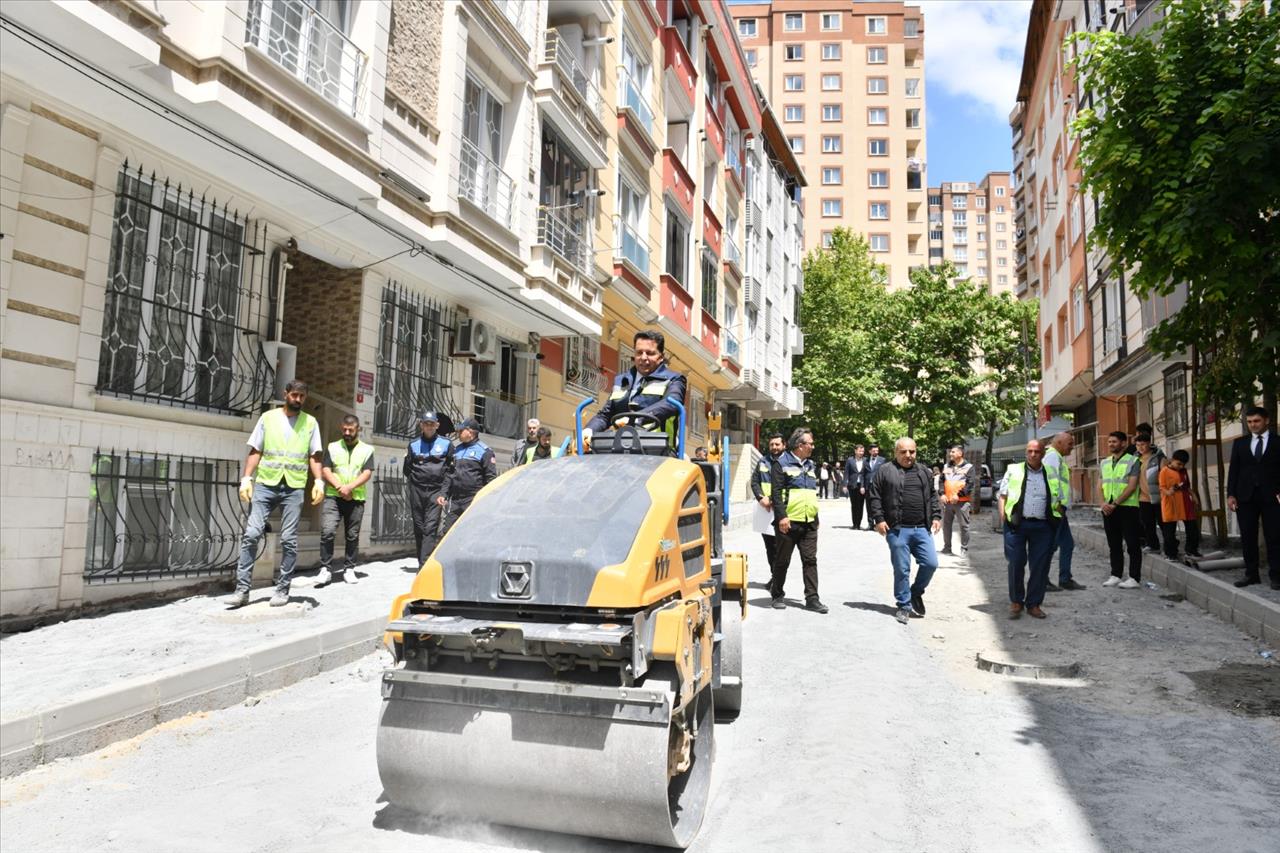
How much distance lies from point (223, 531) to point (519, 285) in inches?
234

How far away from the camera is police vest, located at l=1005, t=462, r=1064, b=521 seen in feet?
29.3

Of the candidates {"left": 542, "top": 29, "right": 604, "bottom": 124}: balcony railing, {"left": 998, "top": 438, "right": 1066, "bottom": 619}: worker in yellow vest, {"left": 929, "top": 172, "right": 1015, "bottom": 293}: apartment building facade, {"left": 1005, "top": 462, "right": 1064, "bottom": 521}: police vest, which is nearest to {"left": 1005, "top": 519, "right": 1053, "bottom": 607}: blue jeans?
{"left": 998, "top": 438, "right": 1066, "bottom": 619}: worker in yellow vest

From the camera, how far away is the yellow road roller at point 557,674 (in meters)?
3.28

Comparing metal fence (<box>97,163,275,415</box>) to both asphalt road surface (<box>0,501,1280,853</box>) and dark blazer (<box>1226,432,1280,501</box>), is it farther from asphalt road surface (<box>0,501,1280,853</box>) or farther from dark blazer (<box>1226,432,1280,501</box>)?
dark blazer (<box>1226,432,1280,501</box>)

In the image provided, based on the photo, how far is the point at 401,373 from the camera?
469 inches

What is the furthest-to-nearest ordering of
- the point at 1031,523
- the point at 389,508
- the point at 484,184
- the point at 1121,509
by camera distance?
the point at 484,184 < the point at 389,508 < the point at 1121,509 < the point at 1031,523

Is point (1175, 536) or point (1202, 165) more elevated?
point (1202, 165)

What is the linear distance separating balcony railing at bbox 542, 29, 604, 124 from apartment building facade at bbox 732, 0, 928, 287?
1886 inches

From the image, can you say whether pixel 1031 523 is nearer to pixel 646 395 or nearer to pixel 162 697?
pixel 646 395

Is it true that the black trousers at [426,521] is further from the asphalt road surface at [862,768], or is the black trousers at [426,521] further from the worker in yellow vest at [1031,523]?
the worker in yellow vest at [1031,523]

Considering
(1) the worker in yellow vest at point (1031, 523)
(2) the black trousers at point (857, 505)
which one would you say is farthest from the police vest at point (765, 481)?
(2) the black trousers at point (857, 505)

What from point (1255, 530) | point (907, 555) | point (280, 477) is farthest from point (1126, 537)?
point (280, 477)

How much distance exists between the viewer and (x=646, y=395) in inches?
209

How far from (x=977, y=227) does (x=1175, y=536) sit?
113 meters
